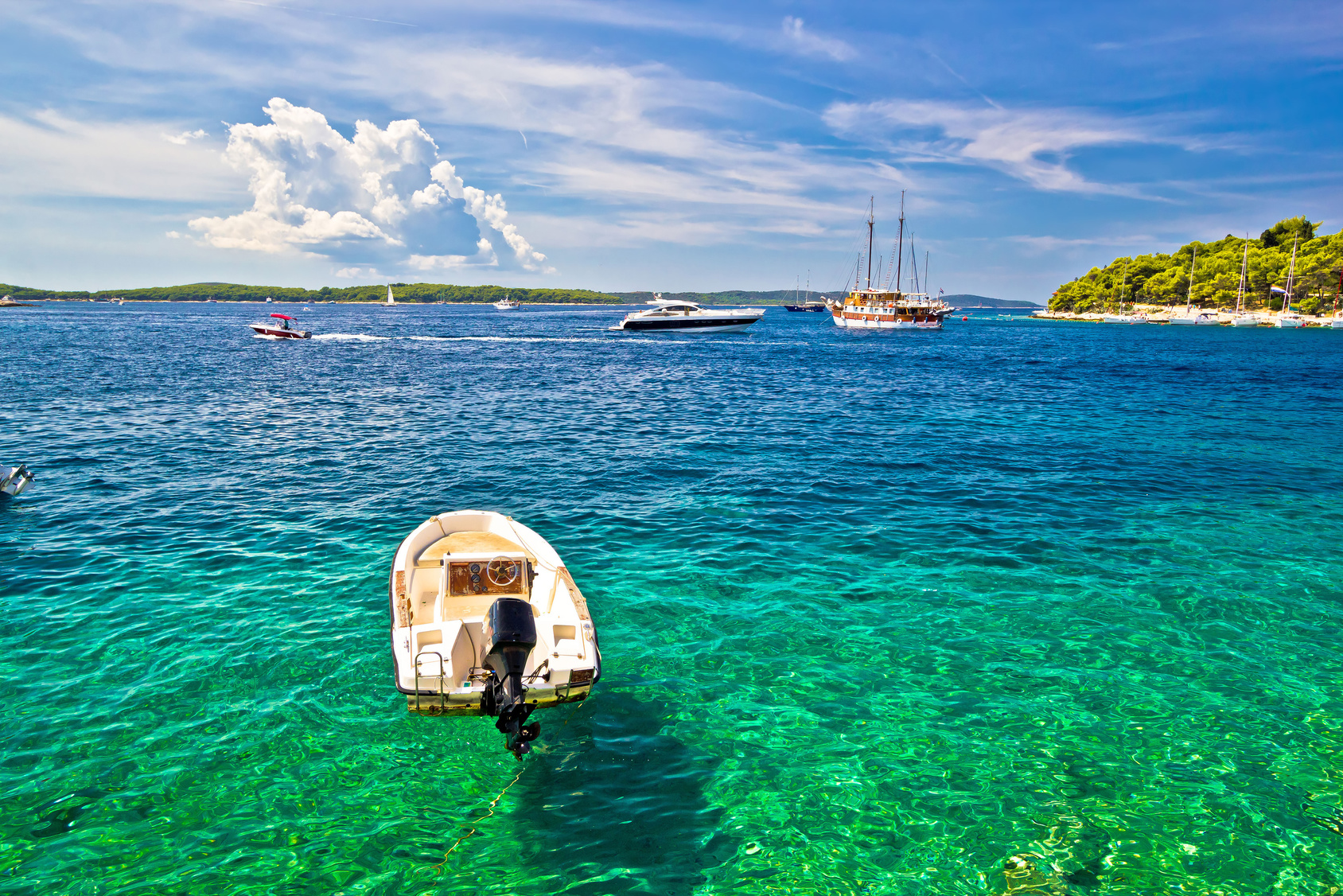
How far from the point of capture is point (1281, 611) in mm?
12938

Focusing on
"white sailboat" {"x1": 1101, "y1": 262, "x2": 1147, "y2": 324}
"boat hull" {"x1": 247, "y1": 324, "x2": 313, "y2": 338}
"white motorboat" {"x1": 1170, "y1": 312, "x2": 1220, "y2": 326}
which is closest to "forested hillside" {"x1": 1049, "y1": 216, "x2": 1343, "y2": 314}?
"white sailboat" {"x1": 1101, "y1": 262, "x2": 1147, "y2": 324}

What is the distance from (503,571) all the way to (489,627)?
205 centimetres

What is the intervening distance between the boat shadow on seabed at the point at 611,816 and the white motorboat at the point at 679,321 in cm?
10000

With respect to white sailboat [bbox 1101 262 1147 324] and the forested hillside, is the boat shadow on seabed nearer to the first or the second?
the forested hillside

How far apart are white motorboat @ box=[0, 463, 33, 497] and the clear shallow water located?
0.44 metres

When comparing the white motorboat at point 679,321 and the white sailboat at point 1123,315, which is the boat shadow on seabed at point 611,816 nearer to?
the white motorboat at point 679,321

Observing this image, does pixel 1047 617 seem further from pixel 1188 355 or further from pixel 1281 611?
pixel 1188 355

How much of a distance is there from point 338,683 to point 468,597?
8.54 ft

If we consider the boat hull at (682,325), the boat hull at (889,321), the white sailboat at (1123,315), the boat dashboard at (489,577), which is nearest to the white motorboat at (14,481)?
the boat dashboard at (489,577)

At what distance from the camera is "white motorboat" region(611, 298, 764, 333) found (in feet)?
351

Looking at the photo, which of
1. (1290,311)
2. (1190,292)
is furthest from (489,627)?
(1190,292)

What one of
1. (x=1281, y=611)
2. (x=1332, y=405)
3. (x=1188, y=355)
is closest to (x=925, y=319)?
(x=1188, y=355)

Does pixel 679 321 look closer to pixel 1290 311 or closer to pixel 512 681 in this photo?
pixel 512 681

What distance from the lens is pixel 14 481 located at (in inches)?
740
